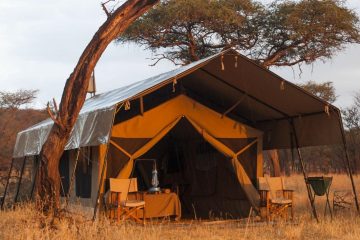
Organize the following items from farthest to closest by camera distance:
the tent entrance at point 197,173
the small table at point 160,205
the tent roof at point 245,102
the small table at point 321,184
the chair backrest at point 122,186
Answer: the tent entrance at point 197,173
the small table at point 160,205
the small table at point 321,184
the chair backrest at point 122,186
the tent roof at point 245,102

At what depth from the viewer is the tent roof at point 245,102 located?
7.50m

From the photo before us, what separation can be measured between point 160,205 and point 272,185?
183 centimetres

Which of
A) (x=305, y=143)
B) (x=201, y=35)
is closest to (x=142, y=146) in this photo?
(x=305, y=143)

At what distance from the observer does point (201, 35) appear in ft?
48.2

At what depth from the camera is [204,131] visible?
8.89 metres

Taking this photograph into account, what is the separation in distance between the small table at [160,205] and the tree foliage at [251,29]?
5.90 metres

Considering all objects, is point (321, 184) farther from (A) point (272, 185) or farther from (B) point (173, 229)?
(B) point (173, 229)

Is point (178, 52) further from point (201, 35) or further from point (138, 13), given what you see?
point (138, 13)

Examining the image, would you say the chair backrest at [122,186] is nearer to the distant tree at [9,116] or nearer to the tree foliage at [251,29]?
the tree foliage at [251,29]

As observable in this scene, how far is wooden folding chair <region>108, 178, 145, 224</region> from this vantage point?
777cm

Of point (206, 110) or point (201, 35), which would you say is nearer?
point (206, 110)

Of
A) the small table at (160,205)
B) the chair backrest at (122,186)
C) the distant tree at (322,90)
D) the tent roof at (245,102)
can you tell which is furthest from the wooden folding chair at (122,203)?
the distant tree at (322,90)

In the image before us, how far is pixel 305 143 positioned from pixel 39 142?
15.4 feet

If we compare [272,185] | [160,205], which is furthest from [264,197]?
[160,205]
